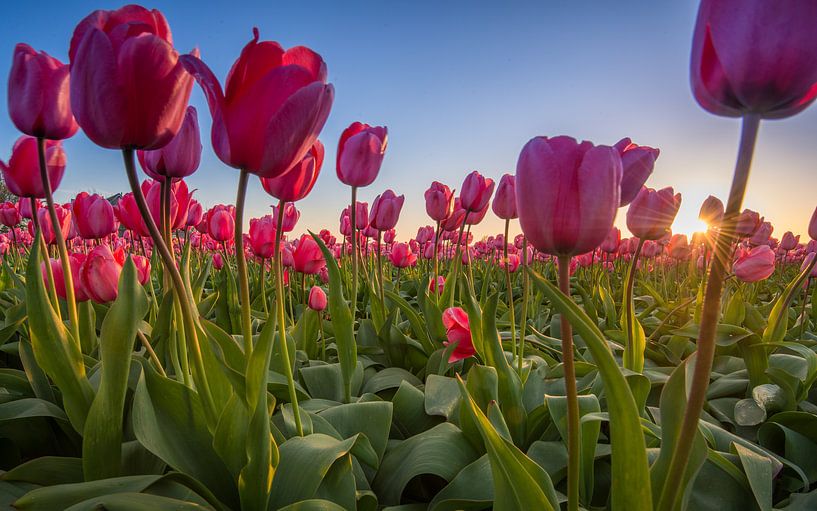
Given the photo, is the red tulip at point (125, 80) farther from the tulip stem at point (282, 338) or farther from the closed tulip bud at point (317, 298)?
the closed tulip bud at point (317, 298)

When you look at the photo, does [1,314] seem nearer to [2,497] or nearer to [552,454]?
[2,497]

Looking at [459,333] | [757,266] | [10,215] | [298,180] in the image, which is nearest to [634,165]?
[298,180]

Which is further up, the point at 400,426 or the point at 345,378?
the point at 345,378

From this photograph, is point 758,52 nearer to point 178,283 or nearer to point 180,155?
point 178,283

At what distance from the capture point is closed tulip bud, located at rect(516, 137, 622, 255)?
646 mm

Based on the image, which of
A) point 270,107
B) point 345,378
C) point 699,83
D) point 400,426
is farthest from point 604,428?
point 270,107

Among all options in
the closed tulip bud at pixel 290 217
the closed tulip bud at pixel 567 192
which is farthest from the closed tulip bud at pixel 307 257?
the closed tulip bud at pixel 567 192

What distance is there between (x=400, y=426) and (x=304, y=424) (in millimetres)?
484

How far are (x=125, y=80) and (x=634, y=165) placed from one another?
0.96 metres

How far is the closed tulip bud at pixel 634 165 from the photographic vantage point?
3.40 ft

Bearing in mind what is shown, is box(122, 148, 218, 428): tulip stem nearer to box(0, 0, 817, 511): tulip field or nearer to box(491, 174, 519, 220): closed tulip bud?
box(0, 0, 817, 511): tulip field

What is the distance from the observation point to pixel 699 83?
22.3 inches

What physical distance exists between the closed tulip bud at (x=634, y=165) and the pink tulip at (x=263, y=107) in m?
0.65

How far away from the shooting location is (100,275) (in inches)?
51.2
